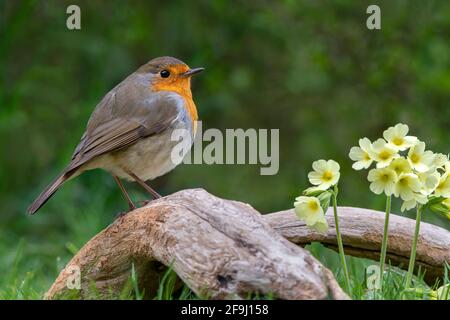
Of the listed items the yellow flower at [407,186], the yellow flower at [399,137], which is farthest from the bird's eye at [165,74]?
the yellow flower at [407,186]

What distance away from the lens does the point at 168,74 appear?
5.77m

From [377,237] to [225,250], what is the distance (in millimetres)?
1176

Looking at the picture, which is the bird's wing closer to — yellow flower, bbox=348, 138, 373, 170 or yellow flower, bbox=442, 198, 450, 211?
yellow flower, bbox=348, 138, 373, 170

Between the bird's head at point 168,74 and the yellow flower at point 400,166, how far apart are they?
6.92 ft

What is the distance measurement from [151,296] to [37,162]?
3.84 m

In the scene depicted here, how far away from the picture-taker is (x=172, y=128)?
5.43 metres

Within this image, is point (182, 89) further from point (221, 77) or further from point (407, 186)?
point (221, 77)

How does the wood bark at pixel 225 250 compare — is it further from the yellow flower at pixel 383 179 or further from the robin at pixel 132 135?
the robin at pixel 132 135

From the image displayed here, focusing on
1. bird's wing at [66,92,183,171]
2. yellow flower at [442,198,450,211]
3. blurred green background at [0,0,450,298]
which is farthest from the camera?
blurred green background at [0,0,450,298]

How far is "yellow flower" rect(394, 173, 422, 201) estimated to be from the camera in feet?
12.6

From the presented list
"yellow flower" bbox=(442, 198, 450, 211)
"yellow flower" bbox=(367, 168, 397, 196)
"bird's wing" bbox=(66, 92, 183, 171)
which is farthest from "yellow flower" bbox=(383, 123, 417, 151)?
"bird's wing" bbox=(66, 92, 183, 171)
